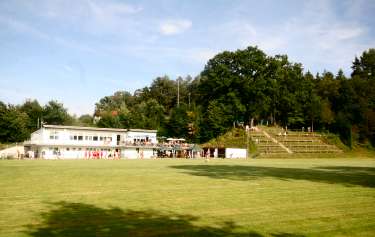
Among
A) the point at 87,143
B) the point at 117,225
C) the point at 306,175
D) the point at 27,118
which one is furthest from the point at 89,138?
the point at 117,225

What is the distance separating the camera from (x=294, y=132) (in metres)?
85.9

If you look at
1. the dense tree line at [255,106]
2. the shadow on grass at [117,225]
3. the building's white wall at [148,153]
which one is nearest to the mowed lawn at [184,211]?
the shadow on grass at [117,225]

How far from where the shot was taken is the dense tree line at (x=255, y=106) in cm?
8425

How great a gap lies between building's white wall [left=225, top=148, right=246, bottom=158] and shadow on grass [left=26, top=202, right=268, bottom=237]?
6103 cm

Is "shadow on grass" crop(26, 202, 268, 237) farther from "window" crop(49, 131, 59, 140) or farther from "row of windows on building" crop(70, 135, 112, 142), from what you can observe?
"row of windows on building" crop(70, 135, 112, 142)

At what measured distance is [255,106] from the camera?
278 feet

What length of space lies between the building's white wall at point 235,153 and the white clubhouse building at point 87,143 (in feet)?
43.1

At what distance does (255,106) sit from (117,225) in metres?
77.3

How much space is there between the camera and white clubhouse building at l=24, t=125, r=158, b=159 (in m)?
66.1

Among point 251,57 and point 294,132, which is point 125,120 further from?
point 294,132

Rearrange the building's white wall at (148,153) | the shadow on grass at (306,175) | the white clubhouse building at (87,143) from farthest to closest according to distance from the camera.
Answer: the building's white wall at (148,153) < the white clubhouse building at (87,143) < the shadow on grass at (306,175)

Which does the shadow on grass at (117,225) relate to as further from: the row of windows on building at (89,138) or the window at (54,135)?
the row of windows on building at (89,138)

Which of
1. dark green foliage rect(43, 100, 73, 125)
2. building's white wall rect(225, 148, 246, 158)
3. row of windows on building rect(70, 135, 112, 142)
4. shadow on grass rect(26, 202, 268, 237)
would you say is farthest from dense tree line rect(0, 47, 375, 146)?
shadow on grass rect(26, 202, 268, 237)

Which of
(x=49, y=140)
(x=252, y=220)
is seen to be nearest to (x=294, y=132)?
(x=49, y=140)
